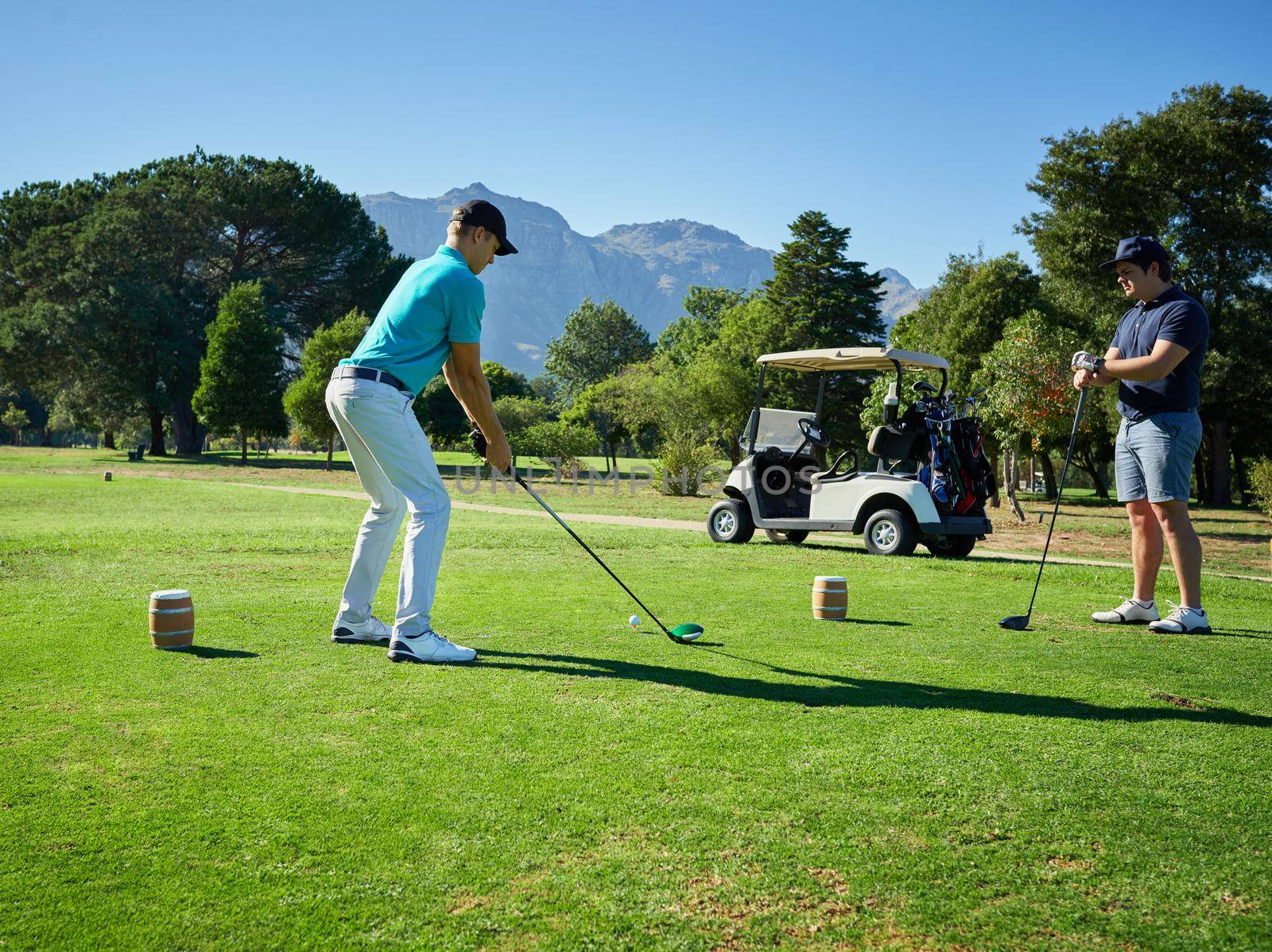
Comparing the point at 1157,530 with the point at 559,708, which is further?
the point at 1157,530

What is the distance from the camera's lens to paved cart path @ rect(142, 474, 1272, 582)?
1124 cm

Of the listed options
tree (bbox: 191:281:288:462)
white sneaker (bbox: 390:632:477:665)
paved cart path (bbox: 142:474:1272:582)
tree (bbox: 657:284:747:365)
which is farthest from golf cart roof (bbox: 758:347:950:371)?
tree (bbox: 657:284:747:365)

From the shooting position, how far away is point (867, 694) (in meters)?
4.43

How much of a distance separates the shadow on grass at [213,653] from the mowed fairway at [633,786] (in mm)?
28

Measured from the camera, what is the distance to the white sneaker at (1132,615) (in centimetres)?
661

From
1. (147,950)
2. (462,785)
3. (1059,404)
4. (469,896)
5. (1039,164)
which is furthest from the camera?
(1039,164)

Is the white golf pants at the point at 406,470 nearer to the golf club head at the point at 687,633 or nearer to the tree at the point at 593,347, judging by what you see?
the golf club head at the point at 687,633

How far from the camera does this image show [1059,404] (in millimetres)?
24500

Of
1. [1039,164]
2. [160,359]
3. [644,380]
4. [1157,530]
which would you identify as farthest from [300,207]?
[1157,530]

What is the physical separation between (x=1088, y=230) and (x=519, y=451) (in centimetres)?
2256

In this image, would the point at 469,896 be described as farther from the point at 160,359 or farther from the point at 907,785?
the point at 160,359

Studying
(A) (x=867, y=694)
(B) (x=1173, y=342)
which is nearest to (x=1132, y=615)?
(B) (x=1173, y=342)

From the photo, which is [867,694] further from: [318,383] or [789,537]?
[318,383]

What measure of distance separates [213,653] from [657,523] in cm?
1238
